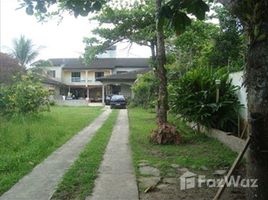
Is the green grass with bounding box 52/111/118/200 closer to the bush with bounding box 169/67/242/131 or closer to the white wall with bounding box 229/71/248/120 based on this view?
the bush with bounding box 169/67/242/131

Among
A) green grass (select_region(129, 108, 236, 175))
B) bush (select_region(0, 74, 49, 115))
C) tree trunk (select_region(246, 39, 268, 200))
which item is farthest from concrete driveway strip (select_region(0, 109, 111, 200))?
bush (select_region(0, 74, 49, 115))

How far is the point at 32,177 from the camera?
7.63m

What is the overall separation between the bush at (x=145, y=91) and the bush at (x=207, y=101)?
12261 mm

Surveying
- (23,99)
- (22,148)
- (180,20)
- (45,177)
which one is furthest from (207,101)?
(23,99)

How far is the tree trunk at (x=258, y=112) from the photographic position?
499 cm

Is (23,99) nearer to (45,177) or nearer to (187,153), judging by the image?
(187,153)

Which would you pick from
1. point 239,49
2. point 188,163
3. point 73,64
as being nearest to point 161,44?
point 239,49

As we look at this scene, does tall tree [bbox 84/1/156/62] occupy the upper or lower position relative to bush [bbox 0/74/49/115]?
upper

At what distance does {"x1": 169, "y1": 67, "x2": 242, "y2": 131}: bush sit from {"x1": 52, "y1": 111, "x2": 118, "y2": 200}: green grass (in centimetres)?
316

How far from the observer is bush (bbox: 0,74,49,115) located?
19.7 m

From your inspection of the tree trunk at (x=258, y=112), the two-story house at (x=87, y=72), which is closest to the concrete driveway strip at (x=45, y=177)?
the tree trunk at (x=258, y=112)

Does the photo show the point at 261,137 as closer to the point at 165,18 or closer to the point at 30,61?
the point at 165,18

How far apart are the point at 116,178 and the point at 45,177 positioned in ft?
3.97

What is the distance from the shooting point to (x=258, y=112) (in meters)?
5.05
